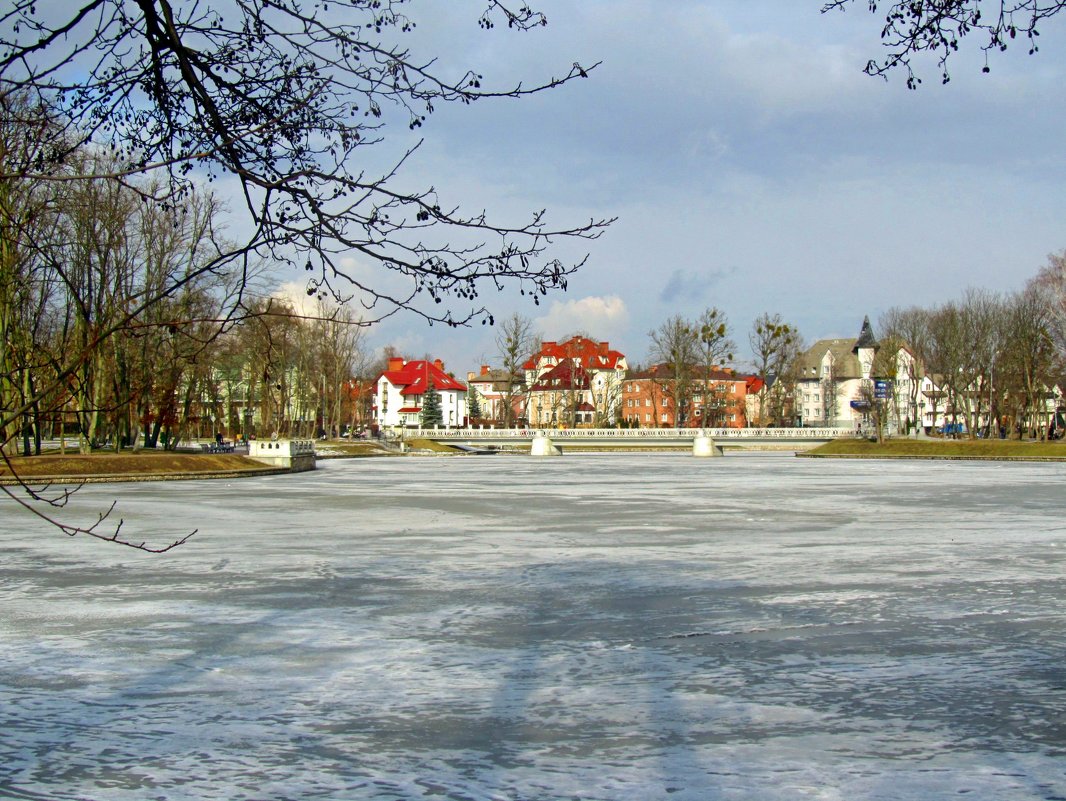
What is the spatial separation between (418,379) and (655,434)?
9301 centimetres

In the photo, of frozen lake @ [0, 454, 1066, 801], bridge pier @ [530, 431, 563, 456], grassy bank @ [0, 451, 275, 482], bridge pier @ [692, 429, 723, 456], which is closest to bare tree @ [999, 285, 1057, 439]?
bridge pier @ [692, 429, 723, 456]

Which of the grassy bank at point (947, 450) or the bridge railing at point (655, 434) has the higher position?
the bridge railing at point (655, 434)

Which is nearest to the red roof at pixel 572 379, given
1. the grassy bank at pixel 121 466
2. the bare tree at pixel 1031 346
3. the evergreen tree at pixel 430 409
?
the evergreen tree at pixel 430 409

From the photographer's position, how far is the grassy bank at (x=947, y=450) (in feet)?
211

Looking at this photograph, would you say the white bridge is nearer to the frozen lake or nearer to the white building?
the white building

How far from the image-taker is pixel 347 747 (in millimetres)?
6688

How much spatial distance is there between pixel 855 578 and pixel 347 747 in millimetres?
8629

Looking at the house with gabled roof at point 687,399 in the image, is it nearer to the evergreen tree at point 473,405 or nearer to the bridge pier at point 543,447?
the bridge pier at point 543,447

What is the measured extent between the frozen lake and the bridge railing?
68403mm

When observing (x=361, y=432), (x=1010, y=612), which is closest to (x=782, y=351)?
(x=361, y=432)

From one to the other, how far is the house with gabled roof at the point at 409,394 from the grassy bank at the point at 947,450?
103111 mm

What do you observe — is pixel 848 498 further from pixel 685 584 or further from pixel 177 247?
pixel 177 247

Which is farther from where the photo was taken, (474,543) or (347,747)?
(474,543)

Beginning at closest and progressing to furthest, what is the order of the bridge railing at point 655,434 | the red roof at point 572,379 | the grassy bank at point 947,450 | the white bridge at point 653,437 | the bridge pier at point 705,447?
1. the grassy bank at point 947,450
2. the bridge pier at point 705,447
3. the white bridge at point 653,437
4. the bridge railing at point 655,434
5. the red roof at point 572,379
